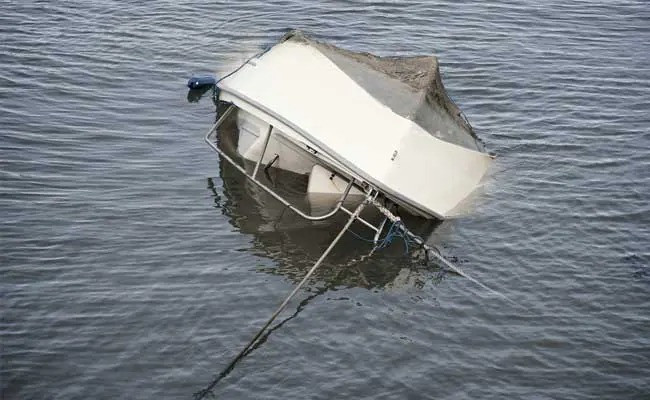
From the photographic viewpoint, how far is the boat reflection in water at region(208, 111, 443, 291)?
787 inches

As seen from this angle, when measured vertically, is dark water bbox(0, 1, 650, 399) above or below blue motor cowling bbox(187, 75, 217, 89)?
below

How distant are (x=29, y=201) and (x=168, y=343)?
6.22m

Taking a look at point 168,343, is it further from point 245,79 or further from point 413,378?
point 245,79

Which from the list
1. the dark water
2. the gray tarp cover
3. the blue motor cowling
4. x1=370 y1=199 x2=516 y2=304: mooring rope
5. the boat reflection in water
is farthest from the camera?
the blue motor cowling

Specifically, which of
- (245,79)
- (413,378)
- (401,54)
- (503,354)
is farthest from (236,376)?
(401,54)

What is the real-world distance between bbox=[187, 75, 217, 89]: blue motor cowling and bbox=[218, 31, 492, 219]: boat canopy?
4.21 meters

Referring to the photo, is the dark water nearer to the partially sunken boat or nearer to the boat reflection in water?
the boat reflection in water

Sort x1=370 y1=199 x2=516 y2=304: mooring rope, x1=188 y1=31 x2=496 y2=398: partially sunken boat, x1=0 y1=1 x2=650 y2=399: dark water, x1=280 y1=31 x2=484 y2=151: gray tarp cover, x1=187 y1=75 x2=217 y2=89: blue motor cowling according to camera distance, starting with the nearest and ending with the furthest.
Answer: x1=0 y1=1 x2=650 y2=399: dark water, x1=370 y1=199 x2=516 y2=304: mooring rope, x1=188 y1=31 x2=496 y2=398: partially sunken boat, x1=280 y1=31 x2=484 y2=151: gray tarp cover, x1=187 y1=75 x2=217 y2=89: blue motor cowling

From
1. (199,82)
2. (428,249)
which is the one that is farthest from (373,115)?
(199,82)

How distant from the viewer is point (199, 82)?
90.3 feet

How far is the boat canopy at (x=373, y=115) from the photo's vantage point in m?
20.8

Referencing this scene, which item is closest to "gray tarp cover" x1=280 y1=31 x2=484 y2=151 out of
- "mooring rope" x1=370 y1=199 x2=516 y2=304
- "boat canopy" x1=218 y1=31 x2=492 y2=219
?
"boat canopy" x1=218 y1=31 x2=492 y2=219

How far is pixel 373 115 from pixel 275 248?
3.71 meters

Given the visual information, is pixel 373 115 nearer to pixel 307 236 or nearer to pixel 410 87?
pixel 410 87
